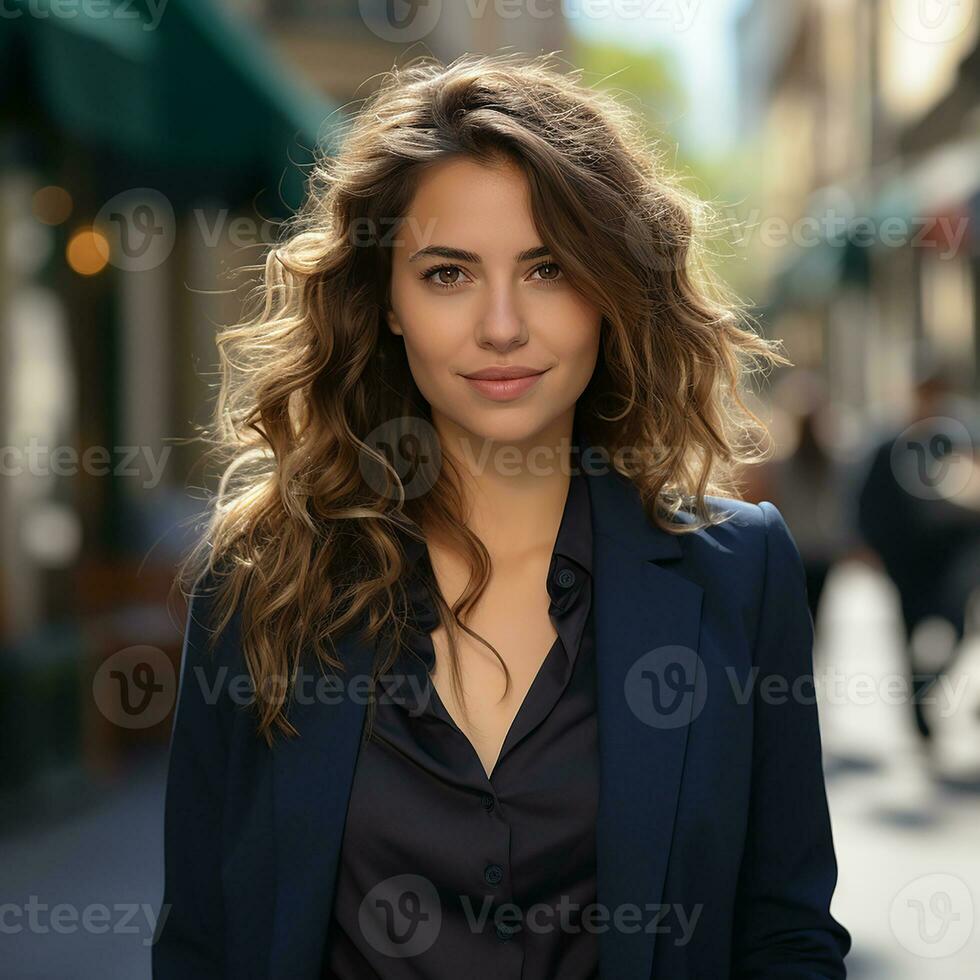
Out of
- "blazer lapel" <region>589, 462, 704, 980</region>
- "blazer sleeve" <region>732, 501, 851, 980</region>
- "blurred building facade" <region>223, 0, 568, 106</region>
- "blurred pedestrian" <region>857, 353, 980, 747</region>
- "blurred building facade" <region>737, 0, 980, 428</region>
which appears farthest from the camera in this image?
"blurred building facade" <region>223, 0, 568, 106</region>

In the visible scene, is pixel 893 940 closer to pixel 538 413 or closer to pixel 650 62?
pixel 538 413

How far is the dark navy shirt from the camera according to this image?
2242 millimetres

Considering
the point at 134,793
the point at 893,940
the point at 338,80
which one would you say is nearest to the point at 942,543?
the point at 893,940

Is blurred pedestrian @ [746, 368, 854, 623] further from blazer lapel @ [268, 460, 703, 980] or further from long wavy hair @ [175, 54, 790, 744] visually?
blazer lapel @ [268, 460, 703, 980]

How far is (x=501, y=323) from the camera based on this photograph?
233 centimetres

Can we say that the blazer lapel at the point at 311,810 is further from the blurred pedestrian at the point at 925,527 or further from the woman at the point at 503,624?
the blurred pedestrian at the point at 925,527

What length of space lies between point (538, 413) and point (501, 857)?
0.69 m

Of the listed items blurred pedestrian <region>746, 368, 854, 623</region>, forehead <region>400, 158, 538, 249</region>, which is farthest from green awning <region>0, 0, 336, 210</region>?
forehead <region>400, 158, 538, 249</region>

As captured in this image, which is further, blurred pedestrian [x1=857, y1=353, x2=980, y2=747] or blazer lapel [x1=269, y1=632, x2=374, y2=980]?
blurred pedestrian [x1=857, y1=353, x2=980, y2=747]

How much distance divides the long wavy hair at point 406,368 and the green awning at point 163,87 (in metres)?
3.25

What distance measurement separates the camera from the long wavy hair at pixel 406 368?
8.02 ft

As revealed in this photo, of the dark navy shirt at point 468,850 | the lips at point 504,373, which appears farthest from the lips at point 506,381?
the dark navy shirt at point 468,850

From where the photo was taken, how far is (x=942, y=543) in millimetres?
8273

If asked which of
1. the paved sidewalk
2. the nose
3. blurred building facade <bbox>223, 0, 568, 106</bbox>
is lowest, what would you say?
the paved sidewalk
